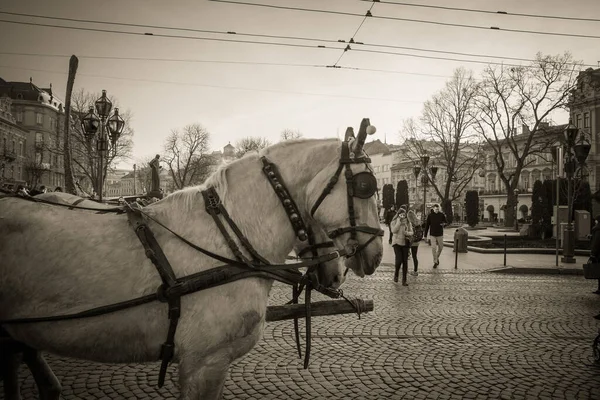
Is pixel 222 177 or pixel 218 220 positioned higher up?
pixel 222 177

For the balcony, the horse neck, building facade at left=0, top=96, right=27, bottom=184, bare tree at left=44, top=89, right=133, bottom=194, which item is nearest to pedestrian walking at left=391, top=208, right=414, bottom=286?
the horse neck

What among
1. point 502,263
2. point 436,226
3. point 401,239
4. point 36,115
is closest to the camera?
point 401,239

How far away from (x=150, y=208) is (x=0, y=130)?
212 feet

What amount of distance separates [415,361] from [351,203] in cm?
341

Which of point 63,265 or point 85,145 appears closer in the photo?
point 63,265

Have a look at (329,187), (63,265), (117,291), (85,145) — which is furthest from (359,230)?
(85,145)

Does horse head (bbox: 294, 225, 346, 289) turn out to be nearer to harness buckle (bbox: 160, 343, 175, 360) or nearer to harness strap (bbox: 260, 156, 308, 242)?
harness strap (bbox: 260, 156, 308, 242)

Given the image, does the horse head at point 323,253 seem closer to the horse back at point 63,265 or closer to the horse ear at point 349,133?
the horse ear at point 349,133

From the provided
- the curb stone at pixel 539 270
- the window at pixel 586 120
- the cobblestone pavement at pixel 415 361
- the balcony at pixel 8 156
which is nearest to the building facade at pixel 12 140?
the balcony at pixel 8 156

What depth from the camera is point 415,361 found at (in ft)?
17.1

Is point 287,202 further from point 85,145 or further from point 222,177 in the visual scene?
point 85,145

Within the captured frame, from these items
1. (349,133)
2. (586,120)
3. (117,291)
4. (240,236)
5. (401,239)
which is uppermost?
(586,120)

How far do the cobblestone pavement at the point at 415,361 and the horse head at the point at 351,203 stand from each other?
1370 millimetres

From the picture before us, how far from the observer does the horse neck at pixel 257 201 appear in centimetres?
259
